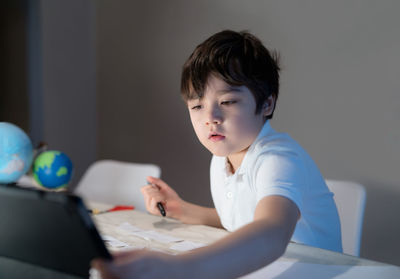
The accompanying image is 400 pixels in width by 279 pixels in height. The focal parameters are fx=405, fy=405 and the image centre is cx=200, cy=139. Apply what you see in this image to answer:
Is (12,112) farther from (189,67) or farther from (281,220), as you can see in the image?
(281,220)

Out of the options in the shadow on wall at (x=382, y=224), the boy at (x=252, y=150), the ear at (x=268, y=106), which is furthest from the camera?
the shadow on wall at (x=382, y=224)

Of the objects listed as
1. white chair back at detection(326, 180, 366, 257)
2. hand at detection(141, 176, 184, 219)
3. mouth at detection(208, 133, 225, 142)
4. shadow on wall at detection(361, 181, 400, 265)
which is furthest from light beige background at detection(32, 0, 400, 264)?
mouth at detection(208, 133, 225, 142)

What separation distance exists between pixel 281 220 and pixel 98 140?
119 inches

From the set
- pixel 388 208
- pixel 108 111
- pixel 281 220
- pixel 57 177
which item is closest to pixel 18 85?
pixel 108 111

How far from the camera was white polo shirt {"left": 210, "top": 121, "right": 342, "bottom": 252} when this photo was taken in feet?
2.66

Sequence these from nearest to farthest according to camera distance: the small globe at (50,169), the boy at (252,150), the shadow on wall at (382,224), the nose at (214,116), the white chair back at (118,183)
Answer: the boy at (252,150)
the nose at (214,116)
the small globe at (50,169)
the white chair back at (118,183)
the shadow on wall at (382,224)

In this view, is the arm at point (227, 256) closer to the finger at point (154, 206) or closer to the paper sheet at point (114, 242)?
the paper sheet at point (114, 242)

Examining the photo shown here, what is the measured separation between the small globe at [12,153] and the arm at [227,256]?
863mm

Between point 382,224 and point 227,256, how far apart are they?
5.35 feet

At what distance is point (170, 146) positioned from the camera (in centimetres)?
292

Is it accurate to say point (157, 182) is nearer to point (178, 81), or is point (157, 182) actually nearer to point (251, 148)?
point (251, 148)

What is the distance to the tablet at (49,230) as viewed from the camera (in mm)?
451

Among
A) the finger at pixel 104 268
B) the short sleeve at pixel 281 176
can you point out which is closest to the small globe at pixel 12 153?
the short sleeve at pixel 281 176

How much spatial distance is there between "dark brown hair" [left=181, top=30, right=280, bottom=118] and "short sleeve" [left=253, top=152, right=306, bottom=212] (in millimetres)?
154
